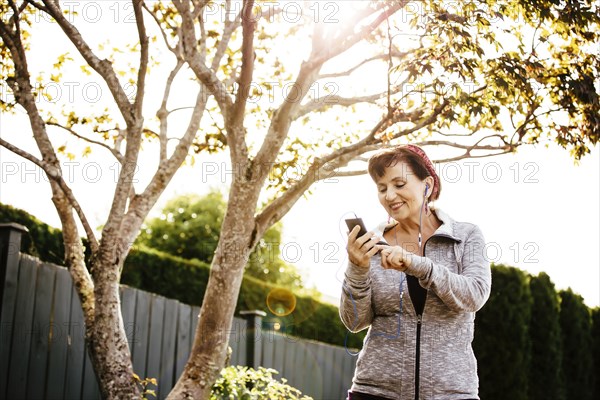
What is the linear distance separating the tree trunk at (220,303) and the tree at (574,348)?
22.7 feet

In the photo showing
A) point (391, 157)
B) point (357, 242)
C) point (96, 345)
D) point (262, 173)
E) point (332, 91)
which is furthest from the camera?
point (332, 91)

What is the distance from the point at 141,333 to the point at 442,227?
4411mm

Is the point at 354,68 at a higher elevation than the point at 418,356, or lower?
higher

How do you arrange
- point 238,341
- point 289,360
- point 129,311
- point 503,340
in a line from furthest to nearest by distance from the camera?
point 503,340
point 289,360
point 238,341
point 129,311

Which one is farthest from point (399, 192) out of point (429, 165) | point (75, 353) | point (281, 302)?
point (281, 302)

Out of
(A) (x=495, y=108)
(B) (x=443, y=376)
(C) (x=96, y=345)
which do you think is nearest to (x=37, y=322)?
(C) (x=96, y=345)

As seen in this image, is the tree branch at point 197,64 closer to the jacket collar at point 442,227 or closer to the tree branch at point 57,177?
the tree branch at point 57,177

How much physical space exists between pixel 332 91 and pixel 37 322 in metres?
2.97

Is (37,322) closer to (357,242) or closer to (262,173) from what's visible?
(262,173)

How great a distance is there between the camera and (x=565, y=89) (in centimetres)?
515

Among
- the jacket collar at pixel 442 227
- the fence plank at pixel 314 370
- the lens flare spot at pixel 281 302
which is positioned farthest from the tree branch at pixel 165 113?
the lens flare spot at pixel 281 302

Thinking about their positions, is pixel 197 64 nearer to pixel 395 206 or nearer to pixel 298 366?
pixel 395 206

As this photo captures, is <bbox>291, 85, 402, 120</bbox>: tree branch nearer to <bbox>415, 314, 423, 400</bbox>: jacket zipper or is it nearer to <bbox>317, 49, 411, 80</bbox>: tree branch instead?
<bbox>317, 49, 411, 80</bbox>: tree branch

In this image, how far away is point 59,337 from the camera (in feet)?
18.2
